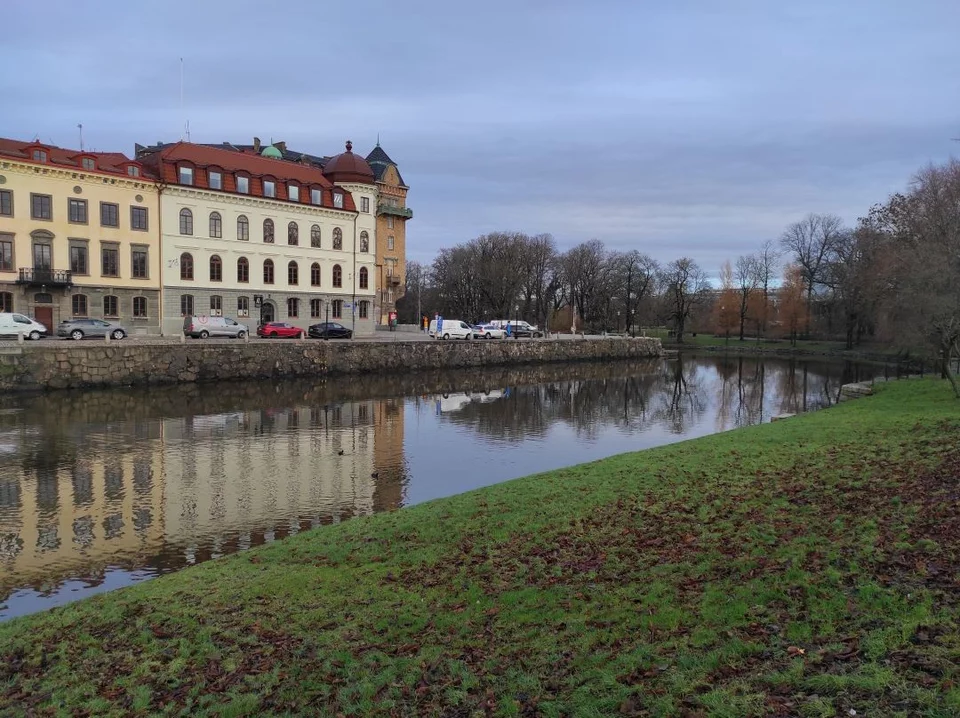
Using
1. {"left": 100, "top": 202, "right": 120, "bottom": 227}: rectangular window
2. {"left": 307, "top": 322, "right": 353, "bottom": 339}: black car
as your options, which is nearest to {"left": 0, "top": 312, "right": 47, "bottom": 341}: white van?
{"left": 100, "top": 202, "right": 120, "bottom": 227}: rectangular window

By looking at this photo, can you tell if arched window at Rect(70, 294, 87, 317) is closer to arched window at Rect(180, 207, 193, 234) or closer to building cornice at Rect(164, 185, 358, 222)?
arched window at Rect(180, 207, 193, 234)

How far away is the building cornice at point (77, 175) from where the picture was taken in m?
43.4

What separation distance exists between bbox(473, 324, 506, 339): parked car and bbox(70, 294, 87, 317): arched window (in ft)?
99.8

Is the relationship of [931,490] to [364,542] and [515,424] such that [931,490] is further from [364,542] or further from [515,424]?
[515,424]

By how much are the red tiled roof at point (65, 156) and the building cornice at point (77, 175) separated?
34 cm

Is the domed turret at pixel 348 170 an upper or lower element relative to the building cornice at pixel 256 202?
upper

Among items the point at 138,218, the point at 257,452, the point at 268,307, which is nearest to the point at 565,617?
the point at 257,452

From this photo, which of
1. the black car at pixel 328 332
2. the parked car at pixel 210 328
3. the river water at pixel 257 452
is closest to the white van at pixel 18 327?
the parked car at pixel 210 328

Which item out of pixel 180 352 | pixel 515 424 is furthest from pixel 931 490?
pixel 180 352

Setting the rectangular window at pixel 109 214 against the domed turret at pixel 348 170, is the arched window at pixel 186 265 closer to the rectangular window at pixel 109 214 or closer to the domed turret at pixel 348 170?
the rectangular window at pixel 109 214

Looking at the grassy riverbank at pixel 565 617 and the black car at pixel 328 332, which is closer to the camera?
the grassy riverbank at pixel 565 617

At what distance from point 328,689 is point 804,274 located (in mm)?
95598

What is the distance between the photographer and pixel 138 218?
4897 cm

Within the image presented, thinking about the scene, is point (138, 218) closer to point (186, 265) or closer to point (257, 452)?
point (186, 265)
